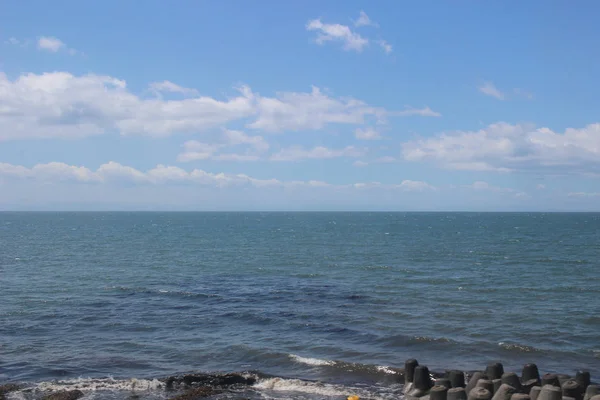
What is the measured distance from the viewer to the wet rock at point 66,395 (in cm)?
2298

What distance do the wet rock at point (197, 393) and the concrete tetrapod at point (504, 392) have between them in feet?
36.8

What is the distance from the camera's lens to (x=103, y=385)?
24.9 meters

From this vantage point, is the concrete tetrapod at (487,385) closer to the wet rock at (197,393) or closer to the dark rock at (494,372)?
the dark rock at (494,372)

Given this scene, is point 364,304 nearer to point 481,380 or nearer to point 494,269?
point 481,380

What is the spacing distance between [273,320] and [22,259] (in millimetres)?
52534

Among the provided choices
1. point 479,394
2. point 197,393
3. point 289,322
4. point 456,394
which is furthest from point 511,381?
point 289,322

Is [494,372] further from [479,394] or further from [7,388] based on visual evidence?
[7,388]

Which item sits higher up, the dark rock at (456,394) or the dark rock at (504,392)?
the dark rock at (504,392)

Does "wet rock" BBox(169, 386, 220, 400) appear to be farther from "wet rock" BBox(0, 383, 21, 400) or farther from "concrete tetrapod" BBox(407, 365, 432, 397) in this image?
"concrete tetrapod" BBox(407, 365, 432, 397)

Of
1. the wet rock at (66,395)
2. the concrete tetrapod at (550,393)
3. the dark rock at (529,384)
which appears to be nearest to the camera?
the concrete tetrapod at (550,393)

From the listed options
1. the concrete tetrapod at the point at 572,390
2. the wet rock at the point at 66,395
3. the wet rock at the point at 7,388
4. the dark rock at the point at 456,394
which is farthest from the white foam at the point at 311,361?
the wet rock at the point at 7,388

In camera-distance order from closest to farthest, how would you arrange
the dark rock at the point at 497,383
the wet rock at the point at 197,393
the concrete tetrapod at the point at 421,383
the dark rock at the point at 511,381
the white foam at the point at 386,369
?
the dark rock at the point at 497,383 → the dark rock at the point at 511,381 → the concrete tetrapod at the point at 421,383 → the wet rock at the point at 197,393 → the white foam at the point at 386,369

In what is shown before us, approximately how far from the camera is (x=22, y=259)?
76.2 m

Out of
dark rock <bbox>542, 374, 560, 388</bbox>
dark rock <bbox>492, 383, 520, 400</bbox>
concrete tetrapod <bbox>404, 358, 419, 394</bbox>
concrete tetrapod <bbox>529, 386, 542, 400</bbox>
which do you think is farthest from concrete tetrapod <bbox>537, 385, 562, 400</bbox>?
concrete tetrapod <bbox>404, 358, 419, 394</bbox>
